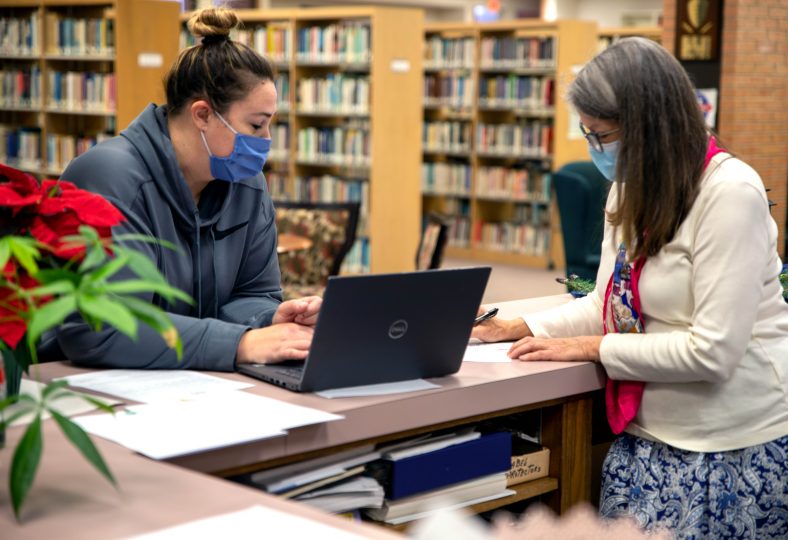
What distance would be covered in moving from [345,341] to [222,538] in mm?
686

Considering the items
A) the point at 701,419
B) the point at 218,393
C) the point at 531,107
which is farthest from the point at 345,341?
the point at 531,107

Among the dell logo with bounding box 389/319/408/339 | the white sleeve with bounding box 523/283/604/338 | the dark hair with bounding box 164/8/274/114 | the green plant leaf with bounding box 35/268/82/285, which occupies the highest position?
the dark hair with bounding box 164/8/274/114

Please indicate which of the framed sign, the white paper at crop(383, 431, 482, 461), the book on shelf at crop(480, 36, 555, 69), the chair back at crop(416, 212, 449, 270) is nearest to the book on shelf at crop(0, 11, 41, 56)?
the book on shelf at crop(480, 36, 555, 69)

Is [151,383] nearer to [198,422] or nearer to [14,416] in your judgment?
[198,422]

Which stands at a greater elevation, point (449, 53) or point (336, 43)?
point (449, 53)

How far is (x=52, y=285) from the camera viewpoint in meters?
1.22

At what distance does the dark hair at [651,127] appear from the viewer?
2.04 m

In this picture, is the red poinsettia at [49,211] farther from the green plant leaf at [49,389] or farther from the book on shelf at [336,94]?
the book on shelf at [336,94]

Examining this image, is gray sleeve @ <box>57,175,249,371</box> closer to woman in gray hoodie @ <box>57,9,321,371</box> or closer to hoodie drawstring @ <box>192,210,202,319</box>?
woman in gray hoodie @ <box>57,9,321,371</box>

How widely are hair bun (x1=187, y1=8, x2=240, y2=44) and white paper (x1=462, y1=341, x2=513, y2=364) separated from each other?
89 cm

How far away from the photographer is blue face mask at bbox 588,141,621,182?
2.15 meters

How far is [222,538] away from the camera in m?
1.19

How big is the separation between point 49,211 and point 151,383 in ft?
1.73

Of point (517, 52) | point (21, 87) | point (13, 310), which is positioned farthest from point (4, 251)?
point (517, 52)
